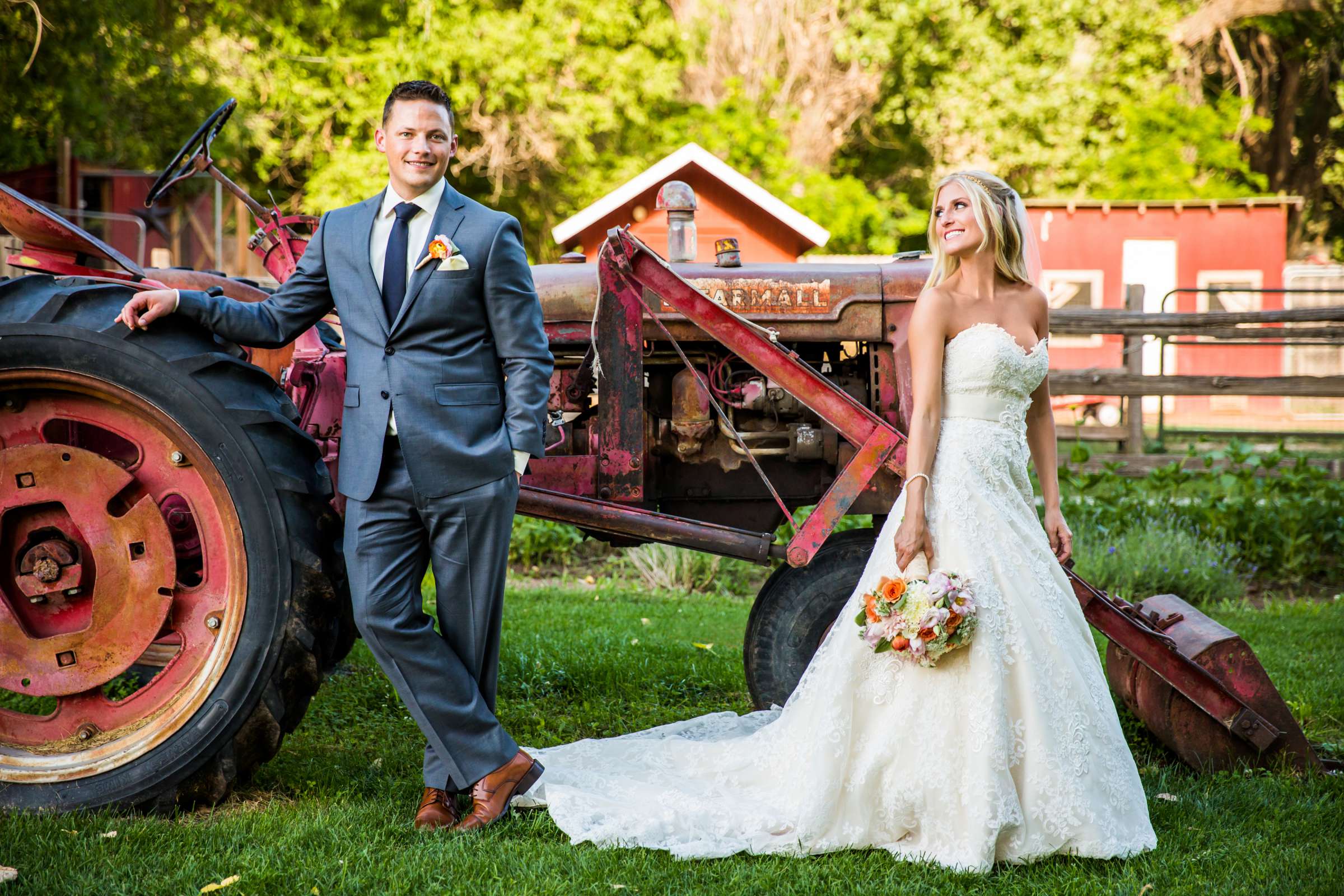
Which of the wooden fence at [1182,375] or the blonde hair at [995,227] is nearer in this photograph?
the blonde hair at [995,227]

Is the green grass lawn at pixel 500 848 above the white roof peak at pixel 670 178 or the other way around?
the other way around

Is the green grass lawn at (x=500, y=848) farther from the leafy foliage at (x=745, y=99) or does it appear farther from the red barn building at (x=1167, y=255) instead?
the red barn building at (x=1167, y=255)

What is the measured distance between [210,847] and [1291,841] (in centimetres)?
277

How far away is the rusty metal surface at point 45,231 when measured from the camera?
10.8ft

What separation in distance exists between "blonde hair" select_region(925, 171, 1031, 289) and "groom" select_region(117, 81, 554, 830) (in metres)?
1.14

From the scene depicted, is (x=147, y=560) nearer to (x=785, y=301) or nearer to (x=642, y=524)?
(x=642, y=524)

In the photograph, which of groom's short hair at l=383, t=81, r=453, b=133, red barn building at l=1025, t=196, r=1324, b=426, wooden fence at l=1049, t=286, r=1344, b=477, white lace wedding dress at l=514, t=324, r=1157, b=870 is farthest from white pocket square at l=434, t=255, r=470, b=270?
red barn building at l=1025, t=196, r=1324, b=426

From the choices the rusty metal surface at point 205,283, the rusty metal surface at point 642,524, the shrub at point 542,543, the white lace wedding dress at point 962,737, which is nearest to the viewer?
the white lace wedding dress at point 962,737

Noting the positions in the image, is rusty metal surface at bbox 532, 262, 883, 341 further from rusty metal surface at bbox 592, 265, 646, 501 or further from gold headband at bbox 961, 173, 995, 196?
gold headband at bbox 961, 173, 995, 196

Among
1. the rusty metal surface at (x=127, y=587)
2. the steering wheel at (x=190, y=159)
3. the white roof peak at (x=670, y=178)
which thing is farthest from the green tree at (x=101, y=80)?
the rusty metal surface at (x=127, y=587)

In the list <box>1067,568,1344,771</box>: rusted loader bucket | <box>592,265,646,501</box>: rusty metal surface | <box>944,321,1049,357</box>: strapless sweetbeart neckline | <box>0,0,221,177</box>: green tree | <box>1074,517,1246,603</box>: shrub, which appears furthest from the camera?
<box>0,0,221,177</box>: green tree

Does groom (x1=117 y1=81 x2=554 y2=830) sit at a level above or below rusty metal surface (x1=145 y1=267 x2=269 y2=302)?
below

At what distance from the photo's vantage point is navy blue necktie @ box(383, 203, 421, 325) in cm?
305

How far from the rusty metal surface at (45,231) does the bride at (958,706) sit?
203 centimetres
